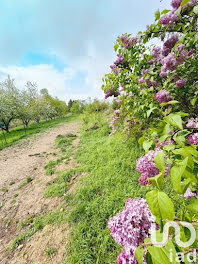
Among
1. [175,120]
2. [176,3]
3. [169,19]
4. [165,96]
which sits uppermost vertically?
[176,3]

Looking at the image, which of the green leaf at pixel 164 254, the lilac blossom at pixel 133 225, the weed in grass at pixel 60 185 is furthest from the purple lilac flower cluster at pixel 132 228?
the weed in grass at pixel 60 185

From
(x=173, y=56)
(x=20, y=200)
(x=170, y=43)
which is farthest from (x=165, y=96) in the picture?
(x=20, y=200)

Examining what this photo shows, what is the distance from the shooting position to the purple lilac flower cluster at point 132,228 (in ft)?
2.19

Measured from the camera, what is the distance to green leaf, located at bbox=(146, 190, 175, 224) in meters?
0.38

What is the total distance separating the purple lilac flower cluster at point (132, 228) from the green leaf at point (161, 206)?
0.36m

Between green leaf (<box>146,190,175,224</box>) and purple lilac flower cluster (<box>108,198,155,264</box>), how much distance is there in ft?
1.19

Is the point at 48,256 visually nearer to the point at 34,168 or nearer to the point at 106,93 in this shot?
the point at 106,93

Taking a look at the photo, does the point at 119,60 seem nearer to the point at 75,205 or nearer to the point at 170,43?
the point at 170,43

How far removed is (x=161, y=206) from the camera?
0.39m

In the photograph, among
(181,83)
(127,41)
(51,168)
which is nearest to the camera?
(181,83)

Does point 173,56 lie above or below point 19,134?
above

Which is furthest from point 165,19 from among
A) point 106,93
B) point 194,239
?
point 194,239

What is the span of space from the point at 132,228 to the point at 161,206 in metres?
0.42

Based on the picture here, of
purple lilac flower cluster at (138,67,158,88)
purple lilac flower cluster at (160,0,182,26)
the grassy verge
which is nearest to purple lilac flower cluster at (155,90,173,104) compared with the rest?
purple lilac flower cluster at (138,67,158,88)
